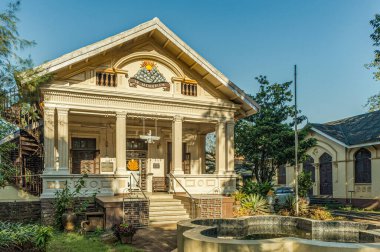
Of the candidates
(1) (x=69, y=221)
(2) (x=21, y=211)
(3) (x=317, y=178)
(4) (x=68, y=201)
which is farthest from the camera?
(3) (x=317, y=178)

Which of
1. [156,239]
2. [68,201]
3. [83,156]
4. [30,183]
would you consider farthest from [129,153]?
[156,239]

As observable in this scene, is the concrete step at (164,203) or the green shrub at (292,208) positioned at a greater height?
the concrete step at (164,203)

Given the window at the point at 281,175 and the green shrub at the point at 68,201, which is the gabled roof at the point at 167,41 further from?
the window at the point at 281,175

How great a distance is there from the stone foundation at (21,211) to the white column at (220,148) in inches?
304

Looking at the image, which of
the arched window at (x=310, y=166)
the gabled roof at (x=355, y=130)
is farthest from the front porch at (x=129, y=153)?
the arched window at (x=310, y=166)

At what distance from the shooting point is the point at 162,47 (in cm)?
1600

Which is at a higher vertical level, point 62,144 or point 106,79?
point 106,79

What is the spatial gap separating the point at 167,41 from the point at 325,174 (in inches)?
639

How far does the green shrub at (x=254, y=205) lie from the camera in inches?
577

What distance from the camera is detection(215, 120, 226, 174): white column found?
54.6 ft

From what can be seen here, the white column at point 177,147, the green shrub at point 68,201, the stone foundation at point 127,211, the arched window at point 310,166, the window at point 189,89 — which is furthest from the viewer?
the arched window at point 310,166

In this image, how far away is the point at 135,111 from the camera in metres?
15.1

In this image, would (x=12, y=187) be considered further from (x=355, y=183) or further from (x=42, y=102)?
(x=355, y=183)

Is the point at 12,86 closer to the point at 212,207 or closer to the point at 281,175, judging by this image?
the point at 212,207
